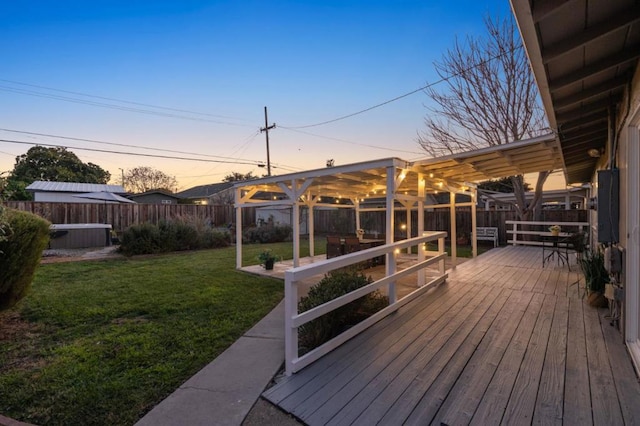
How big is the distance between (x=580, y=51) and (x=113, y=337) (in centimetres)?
520

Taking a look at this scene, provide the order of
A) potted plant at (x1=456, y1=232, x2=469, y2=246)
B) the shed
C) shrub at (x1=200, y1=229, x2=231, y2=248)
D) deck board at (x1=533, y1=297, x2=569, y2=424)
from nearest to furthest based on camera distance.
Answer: deck board at (x1=533, y1=297, x2=569, y2=424) → shrub at (x1=200, y1=229, x2=231, y2=248) → potted plant at (x1=456, y1=232, x2=469, y2=246) → the shed

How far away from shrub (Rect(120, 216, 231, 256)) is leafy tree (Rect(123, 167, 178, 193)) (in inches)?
1136

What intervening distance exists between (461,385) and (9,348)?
14.7 ft

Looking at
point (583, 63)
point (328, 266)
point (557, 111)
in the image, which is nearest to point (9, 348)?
point (328, 266)

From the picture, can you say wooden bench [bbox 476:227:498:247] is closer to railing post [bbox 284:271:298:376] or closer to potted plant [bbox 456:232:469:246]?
potted plant [bbox 456:232:469:246]

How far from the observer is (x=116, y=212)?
14.6 m

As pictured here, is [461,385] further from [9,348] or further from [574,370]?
[9,348]

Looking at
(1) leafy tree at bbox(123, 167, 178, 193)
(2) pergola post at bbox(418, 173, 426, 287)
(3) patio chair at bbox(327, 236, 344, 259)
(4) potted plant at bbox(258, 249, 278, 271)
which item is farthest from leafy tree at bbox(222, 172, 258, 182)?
(2) pergola post at bbox(418, 173, 426, 287)

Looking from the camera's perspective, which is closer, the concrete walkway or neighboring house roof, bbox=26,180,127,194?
the concrete walkway

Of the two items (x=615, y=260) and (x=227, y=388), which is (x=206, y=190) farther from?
(x=615, y=260)

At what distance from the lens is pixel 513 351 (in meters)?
2.85

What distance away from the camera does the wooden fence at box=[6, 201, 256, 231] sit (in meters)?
13.0

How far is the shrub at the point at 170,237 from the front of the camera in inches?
395

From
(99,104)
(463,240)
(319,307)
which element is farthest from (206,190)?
(319,307)
